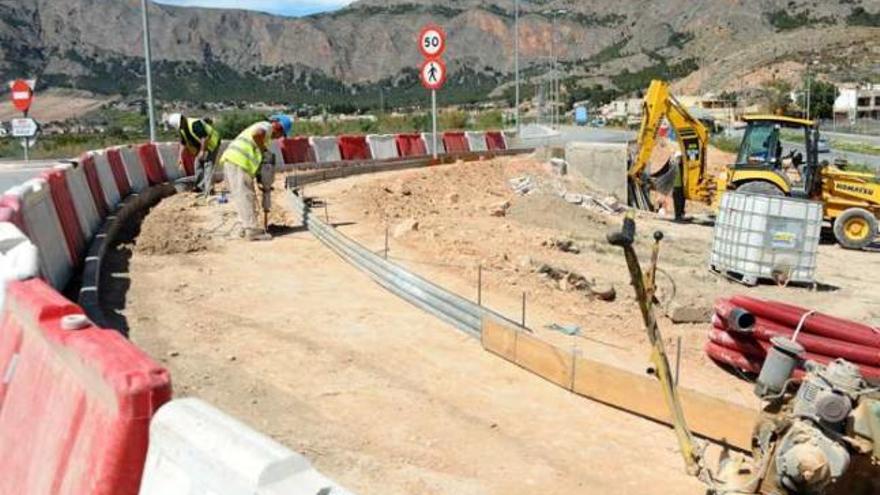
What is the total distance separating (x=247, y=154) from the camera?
473 inches

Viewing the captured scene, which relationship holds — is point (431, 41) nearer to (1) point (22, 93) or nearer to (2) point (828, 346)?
(2) point (828, 346)

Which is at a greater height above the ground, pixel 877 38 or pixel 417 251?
pixel 877 38

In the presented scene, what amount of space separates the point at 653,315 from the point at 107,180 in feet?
38.0

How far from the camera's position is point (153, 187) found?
17.1 metres

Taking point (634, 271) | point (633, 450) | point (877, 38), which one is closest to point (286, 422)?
point (633, 450)

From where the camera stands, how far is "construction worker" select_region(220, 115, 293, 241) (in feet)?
39.3

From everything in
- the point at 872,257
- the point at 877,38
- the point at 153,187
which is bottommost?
the point at 872,257

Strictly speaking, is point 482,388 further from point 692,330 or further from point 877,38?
point 877,38

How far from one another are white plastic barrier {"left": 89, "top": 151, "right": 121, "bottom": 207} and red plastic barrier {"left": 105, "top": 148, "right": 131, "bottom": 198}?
0.25 m

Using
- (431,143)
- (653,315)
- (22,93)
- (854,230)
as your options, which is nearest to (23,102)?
(22,93)

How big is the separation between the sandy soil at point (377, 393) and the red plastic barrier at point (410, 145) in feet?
59.2

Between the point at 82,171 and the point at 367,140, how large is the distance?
1513cm

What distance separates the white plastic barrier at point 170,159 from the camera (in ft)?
62.4

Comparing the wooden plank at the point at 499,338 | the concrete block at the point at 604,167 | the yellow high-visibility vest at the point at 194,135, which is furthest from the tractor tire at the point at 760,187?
the wooden plank at the point at 499,338
